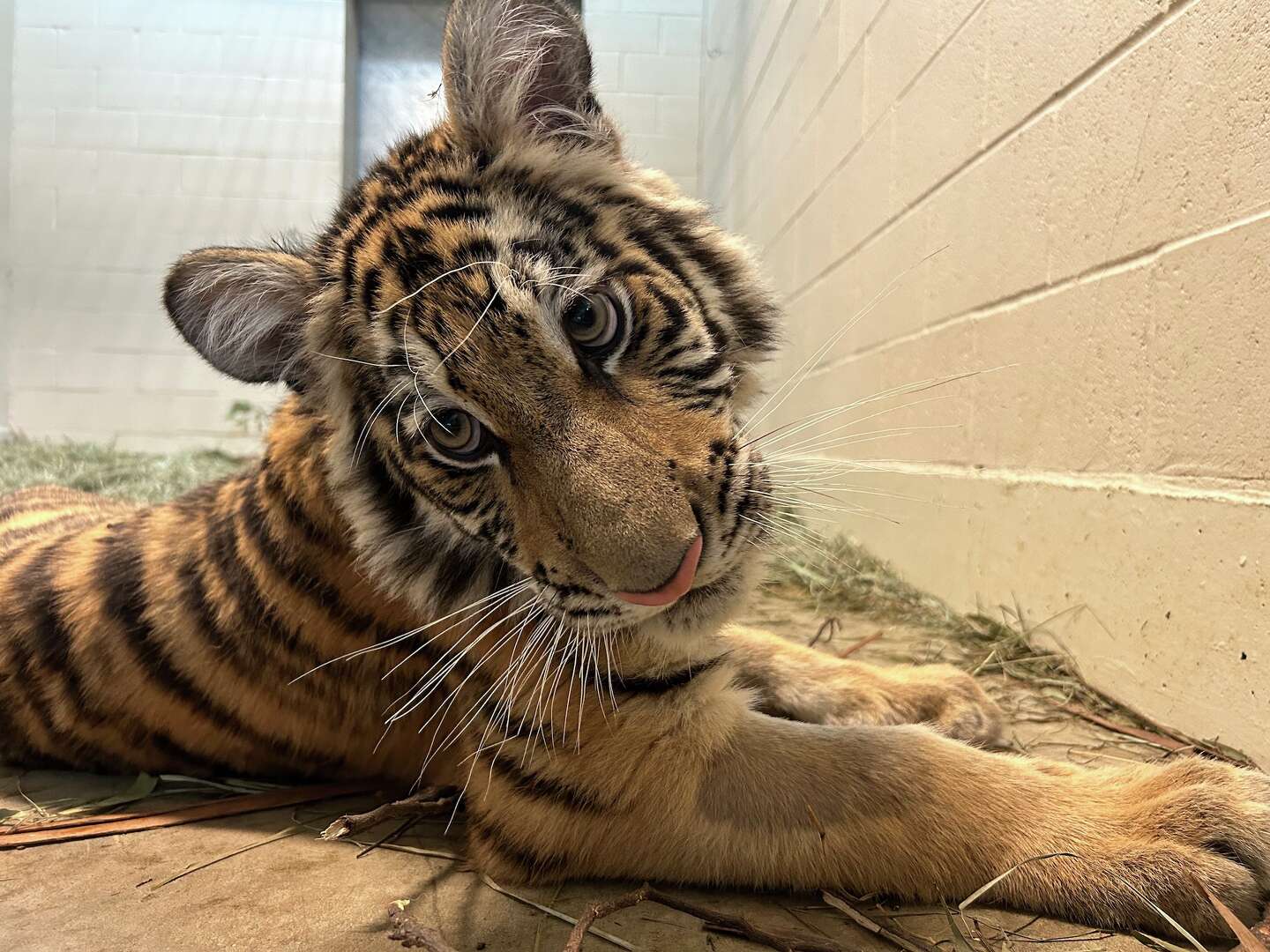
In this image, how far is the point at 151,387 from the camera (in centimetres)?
819

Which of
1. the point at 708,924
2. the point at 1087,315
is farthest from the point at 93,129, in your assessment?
the point at 708,924

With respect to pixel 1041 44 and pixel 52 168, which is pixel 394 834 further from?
pixel 52 168

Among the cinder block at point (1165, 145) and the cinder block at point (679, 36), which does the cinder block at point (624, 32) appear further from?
the cinder block at point (1165, 145)

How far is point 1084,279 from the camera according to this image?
202 centimetres

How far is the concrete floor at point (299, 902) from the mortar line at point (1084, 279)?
3.24 ft

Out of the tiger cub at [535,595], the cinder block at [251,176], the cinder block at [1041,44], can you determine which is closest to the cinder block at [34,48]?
the cinder block at [251,176]

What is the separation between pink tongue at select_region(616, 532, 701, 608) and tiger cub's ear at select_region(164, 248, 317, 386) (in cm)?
85

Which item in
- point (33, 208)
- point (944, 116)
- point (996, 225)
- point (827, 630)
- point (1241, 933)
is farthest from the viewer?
point (33, 208)

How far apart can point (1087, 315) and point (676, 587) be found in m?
1.33

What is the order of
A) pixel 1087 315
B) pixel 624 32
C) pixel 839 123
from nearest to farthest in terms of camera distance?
pixel 1087 315, pixel 839 123, pixel 624 32

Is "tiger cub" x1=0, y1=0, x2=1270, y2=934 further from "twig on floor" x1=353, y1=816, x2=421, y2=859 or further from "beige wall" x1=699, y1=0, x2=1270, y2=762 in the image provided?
"beige wall" x1=699, y1=0, x2=1270, y2=762

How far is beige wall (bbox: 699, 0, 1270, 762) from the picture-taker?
1574mm

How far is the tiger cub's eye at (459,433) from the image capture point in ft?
4.66

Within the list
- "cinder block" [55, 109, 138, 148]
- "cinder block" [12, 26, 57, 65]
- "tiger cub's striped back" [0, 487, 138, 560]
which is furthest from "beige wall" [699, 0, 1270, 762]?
"cinder block" [12, 26, 57, 65]
